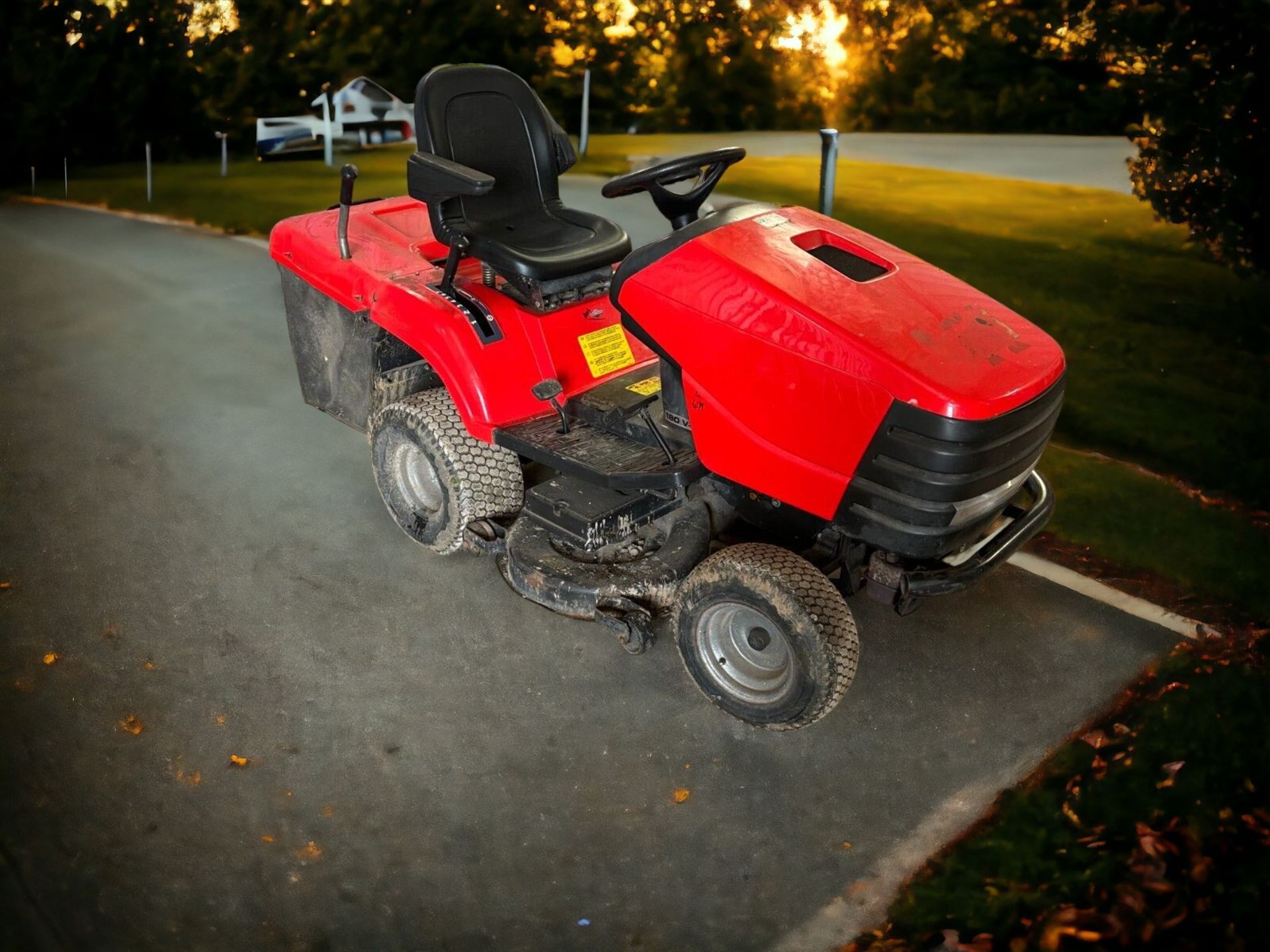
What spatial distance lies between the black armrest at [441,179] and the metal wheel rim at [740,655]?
148 centimetres

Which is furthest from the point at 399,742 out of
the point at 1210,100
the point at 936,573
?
the point at 1210,100

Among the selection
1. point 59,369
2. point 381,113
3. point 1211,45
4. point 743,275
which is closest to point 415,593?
point 743,275

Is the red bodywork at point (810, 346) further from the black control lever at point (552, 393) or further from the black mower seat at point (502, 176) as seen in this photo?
the black mower seat at point (502, 176)

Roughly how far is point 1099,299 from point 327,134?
23.4 ft

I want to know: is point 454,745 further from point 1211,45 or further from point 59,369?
point 1211,45

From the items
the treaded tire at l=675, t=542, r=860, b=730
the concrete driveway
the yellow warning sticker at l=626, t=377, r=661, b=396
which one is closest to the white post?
the concrete driveway

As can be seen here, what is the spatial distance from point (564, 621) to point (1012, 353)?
163 cm

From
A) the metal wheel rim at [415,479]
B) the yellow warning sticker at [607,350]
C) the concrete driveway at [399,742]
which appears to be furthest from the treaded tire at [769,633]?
the metal wheel rim at [415,479]

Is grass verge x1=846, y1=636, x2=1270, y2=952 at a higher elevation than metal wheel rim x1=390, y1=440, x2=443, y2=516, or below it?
below

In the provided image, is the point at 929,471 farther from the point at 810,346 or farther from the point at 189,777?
the point at 189,777

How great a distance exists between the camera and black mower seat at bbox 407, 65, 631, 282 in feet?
12.7

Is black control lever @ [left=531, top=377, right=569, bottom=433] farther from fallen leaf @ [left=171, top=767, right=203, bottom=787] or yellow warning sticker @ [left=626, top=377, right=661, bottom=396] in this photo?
fallen leaf @ [left=171, top=767, right=203, bottom=787]

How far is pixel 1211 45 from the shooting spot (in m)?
5.33

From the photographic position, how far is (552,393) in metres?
3.82
